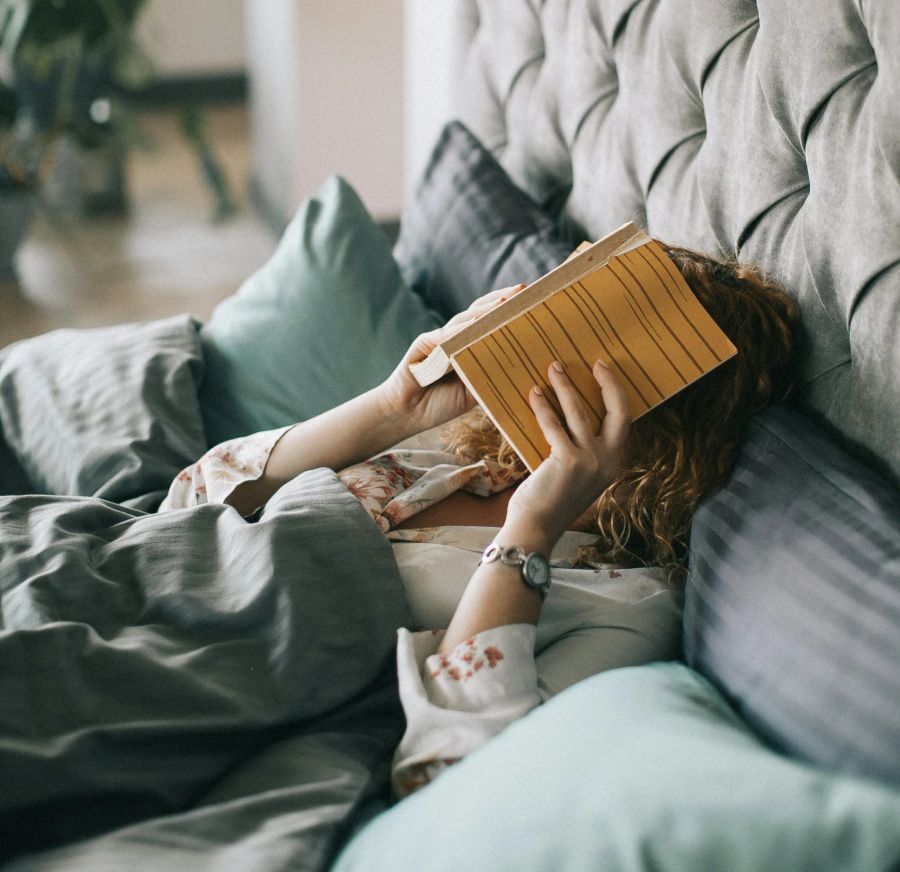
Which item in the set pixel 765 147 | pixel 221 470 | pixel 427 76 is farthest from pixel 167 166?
pixel 765 147

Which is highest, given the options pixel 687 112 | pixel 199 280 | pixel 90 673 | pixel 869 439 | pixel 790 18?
pixel 790 18

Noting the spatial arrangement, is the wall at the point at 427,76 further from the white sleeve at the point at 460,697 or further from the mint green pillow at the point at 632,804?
the mint green pillow at the point at 632,804

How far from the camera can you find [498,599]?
0.98 metres

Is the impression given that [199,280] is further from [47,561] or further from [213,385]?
[47,561]

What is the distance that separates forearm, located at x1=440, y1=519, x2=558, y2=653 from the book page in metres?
0.08

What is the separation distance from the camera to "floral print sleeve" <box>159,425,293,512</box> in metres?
1.24

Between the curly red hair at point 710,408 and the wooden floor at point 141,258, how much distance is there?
2.05 metres

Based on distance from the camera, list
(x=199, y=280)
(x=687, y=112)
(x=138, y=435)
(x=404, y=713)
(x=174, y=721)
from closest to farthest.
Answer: (x=174, y=721), (x=404, y=713), (x=687, y=112), (x=138, y=435), (x=199, y=280)

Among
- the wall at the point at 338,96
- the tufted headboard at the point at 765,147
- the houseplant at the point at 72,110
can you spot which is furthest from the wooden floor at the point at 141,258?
the tufted headboard at the point at 765,147

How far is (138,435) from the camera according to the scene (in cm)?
138

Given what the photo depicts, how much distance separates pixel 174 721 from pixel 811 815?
530mm

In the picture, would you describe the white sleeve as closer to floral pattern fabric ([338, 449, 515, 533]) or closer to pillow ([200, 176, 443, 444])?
floral pattern fabric ([338, 449, 515, 533])

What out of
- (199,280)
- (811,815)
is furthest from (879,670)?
(199,280)

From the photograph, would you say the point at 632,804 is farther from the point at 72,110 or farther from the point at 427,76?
the point at 72,110
